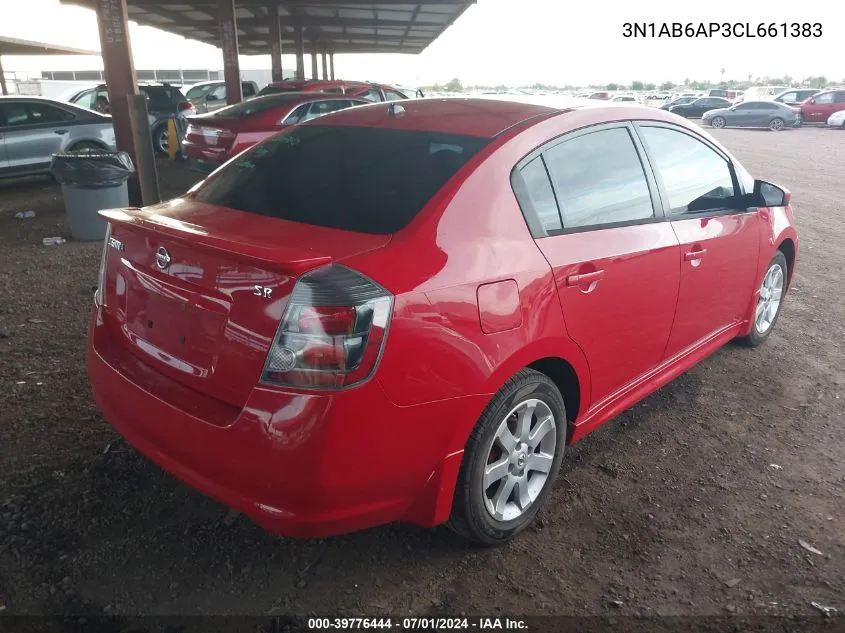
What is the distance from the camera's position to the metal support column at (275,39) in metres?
19.5

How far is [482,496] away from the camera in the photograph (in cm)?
239

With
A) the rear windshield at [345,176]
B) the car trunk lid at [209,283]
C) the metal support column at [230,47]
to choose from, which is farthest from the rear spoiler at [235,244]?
the metal support column at [230,47]

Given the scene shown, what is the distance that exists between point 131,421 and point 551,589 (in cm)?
164

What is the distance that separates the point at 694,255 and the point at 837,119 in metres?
29.6

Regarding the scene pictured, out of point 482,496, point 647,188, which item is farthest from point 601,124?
point 482,496

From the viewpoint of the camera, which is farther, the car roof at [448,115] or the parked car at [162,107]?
the parked car at [162,107]

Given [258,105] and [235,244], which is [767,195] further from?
[258,105]

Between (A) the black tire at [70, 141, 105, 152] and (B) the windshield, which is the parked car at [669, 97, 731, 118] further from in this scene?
(A) the black tire at [70, 141, 105, 152]

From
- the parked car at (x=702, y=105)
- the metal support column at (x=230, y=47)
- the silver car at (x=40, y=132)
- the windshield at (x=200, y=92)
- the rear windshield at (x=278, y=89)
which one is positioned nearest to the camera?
the silver car at (x=40, y=132)

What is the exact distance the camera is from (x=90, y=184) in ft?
22.9

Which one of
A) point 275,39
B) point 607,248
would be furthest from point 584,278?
point 275,39

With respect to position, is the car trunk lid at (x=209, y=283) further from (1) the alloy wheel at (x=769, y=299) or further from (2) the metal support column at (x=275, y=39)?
(2) the metal support column at (x=275, y=39)

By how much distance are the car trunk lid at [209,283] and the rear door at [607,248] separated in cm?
78

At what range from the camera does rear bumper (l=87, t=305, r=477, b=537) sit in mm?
1902
